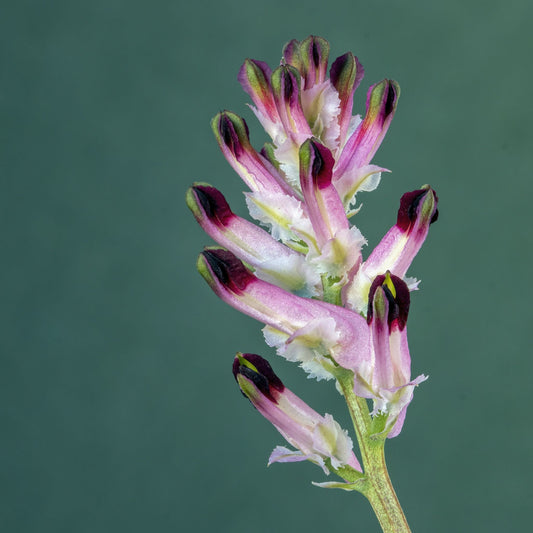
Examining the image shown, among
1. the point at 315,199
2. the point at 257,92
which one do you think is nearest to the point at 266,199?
the point at 315,199

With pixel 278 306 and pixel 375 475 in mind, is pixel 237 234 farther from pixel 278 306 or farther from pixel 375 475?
pixel 375 475

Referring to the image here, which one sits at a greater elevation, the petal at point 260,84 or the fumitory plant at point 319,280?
the petal at point 260,84

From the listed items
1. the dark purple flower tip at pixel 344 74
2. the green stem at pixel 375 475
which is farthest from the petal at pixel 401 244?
the dark purple flower tip at pixel 344 74

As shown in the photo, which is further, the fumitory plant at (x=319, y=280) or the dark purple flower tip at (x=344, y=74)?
the dark purple flower tip at (x=344, y=74)

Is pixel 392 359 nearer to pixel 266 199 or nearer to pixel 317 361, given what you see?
pixel 317 361

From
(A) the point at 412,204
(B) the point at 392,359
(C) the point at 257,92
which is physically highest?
(C) the point at 257,92

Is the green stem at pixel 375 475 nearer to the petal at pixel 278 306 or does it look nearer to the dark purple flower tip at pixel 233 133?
the petal at pixel 278 306

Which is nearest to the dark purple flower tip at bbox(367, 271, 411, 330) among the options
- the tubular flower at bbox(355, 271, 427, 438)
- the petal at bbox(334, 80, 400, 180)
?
the tubular flower at bbox(355, 271, 427, 438)
